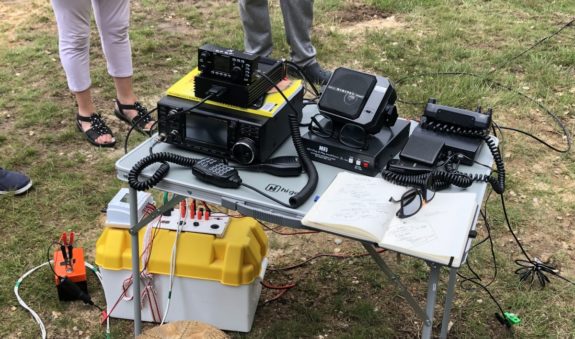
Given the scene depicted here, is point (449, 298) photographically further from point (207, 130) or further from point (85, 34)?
point (85, 34)

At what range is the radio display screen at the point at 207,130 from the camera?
204 centimetres

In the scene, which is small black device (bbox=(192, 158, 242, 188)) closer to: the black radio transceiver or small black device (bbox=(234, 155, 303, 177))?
small black device (bbox=(234, 155, 303, 177))

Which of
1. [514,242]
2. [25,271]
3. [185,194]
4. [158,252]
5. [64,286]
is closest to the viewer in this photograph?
[185,194]

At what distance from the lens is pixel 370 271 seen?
2957 mm

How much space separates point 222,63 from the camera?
2029mm

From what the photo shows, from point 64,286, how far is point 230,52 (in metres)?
1.36

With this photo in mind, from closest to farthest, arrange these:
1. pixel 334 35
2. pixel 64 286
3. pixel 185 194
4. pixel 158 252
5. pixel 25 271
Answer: pixel 185 194
pixel 158 252
pixel 64 286
pixel 25 271
pixel 334 35

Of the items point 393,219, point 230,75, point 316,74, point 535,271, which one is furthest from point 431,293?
point 316,74

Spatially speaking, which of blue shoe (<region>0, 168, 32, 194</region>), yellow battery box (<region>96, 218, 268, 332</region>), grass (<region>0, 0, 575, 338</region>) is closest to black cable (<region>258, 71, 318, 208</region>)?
yellow battery box (<region>96, 218, 268, 332</region>)

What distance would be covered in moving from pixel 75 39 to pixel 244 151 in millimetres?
1889

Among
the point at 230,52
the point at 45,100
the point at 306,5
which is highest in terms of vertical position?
the point at 230,52

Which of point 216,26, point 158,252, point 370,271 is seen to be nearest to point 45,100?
point 216,26

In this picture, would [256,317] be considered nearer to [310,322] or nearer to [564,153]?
[310,322]

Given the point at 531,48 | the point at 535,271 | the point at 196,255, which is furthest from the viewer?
the point at 531,48
